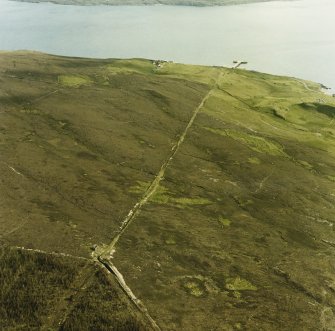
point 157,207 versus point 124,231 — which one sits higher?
point 124,231

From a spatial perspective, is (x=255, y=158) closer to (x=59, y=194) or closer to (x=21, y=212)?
(x=59, y=194)

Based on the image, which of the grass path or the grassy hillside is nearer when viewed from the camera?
the grass path

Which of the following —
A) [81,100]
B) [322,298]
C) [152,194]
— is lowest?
[322,298]

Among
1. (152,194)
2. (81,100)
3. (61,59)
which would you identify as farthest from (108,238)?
(61,59)

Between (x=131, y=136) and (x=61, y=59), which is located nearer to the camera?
(x=131, y=136)

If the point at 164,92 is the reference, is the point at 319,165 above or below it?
below

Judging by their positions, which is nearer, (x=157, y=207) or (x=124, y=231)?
(x=124, y=231)

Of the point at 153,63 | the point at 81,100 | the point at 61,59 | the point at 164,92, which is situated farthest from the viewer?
the point at 153,63

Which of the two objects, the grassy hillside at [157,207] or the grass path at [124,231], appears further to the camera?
the grassy hillside at [157,207]
